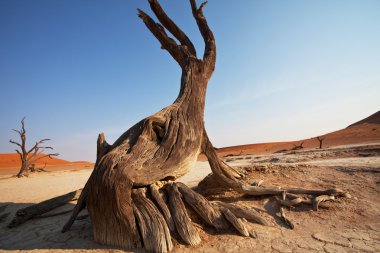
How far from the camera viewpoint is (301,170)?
6.27m

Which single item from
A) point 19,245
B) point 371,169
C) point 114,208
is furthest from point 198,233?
point 371,169

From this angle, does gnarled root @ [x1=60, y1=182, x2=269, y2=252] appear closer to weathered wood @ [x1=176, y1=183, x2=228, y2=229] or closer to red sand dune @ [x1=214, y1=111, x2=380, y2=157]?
weathered wood @ [x1=176, y1=183, x2=228, y2=229]

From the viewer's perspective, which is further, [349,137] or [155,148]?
[349,137]

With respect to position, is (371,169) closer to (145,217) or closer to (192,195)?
(192,195)

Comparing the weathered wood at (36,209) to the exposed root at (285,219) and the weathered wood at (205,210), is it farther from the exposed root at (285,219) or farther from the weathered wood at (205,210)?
the exposed root at (285,219)

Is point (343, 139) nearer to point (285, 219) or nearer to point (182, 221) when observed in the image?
point (285, 219)

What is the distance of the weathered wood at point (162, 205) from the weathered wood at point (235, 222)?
2.80 ft

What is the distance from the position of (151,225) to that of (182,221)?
1.46 ft

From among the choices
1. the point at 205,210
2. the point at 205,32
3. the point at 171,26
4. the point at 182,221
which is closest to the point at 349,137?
the point at 205,32

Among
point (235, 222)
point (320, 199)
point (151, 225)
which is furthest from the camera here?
point (320, 199)

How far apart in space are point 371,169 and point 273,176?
2.44 m

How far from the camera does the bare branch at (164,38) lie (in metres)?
5.68

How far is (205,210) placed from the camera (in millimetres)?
3537

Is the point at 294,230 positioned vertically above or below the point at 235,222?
below
